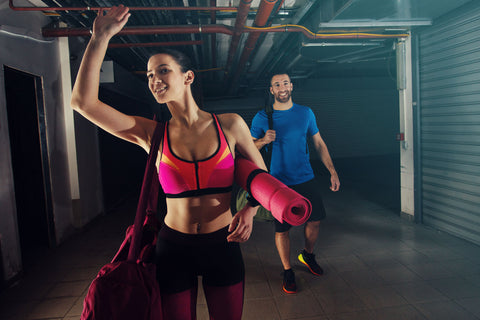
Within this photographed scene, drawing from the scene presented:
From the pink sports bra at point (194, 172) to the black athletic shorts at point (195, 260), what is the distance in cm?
23

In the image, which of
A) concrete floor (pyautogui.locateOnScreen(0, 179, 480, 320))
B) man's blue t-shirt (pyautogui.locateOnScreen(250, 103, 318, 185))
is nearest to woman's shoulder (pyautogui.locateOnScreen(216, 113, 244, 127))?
man's blue t-shirt (pyautogui.locateOnScreen(250, 103, 318, 185))

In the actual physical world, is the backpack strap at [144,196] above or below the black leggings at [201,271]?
above

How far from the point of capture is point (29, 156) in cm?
391

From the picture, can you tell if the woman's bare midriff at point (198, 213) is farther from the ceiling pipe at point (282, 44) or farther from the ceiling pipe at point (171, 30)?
the ceiling pipe at point (282, 44)

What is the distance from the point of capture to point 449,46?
395 centimetres

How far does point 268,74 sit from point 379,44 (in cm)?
405

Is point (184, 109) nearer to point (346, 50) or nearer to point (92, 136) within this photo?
point (92, 136)

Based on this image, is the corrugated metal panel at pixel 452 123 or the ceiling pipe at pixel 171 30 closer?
the corrugated metal panel at pixel 452 123

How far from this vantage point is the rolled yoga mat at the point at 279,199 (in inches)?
35.2

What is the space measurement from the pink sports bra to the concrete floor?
1619mm

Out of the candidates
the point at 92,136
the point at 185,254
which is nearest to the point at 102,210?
the point at 92,136

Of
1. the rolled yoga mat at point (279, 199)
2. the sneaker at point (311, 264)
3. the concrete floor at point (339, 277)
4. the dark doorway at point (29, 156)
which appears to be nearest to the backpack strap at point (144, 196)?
the rolled yoga mat at point (279, 199)

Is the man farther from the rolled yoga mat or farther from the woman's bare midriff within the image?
the rolled yoga mat

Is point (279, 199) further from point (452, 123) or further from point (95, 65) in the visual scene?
point (452, 123)
